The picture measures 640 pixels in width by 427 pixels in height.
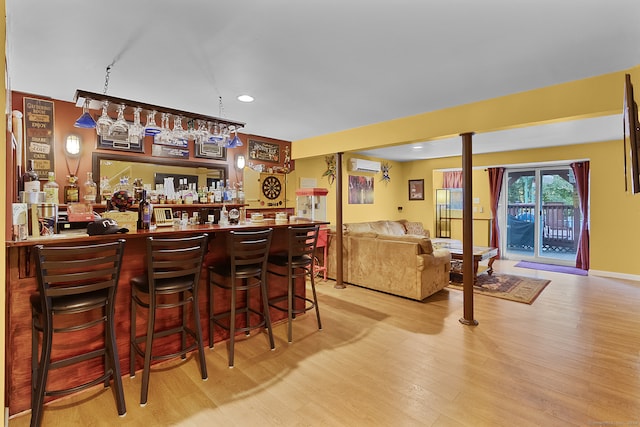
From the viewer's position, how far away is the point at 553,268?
6.17 metres

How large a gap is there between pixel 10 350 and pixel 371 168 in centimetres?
623

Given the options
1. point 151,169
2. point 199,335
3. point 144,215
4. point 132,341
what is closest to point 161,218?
point 144,215

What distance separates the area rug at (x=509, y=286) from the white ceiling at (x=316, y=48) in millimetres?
2750

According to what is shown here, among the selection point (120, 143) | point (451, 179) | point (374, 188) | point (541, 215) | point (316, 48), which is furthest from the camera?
point (451, 179)

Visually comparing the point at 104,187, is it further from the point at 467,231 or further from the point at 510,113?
the point at 510,113

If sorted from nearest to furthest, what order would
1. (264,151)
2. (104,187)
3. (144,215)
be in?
(144,215) < (104,187) < (264,151)

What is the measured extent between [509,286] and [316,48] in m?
4.54

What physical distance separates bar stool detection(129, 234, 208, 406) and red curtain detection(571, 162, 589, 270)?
6.93m

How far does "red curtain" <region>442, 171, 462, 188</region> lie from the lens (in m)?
7.57

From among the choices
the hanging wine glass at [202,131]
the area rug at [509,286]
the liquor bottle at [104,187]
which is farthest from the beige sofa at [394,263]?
the liquor bottle at [104,187]

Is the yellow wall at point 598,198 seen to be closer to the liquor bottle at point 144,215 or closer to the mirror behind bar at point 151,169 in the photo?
the mirror behind bar at point 151,169

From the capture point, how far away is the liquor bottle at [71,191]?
3.43m

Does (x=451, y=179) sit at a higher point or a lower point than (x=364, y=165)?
lower

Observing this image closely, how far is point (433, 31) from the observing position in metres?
2.07
